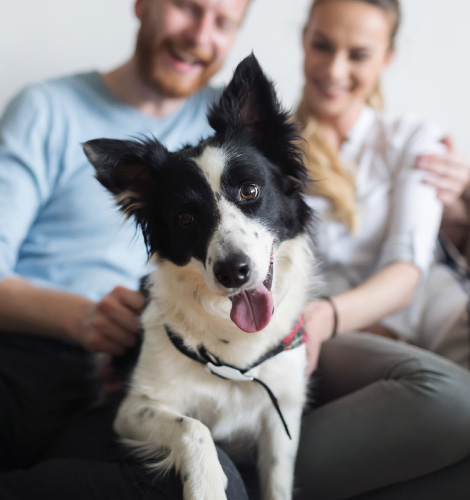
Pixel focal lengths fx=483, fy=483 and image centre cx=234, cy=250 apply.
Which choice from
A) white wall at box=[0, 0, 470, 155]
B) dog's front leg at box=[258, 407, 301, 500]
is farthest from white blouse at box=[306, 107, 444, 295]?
dog's front leg at box=[258, 407, 301, 500]

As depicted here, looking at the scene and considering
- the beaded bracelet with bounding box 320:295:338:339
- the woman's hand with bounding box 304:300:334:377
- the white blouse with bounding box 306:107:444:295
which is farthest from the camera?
the white blouse with bounding box 306:107:444:295

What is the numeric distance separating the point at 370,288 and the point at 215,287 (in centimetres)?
85

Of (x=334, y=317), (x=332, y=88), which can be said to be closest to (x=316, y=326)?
(x=334, y=317)

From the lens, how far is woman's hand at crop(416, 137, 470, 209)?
2086 millimetres

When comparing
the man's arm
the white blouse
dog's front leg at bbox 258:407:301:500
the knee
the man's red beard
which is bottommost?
dog's front leg at bbox 258:407:301:500

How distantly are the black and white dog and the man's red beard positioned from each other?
73 cm

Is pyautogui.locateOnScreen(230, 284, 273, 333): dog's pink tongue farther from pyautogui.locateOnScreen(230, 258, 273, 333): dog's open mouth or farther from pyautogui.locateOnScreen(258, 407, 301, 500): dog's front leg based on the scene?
pyautogui.locateOnScreen(258, 407, 301, 500): dog's front leg

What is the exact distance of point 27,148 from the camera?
1.87 m

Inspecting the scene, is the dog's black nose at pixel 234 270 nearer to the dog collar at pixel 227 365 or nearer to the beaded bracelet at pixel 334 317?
the dog collar at pixel 227 365

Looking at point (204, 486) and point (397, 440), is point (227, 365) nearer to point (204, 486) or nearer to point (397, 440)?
point (204, 486)

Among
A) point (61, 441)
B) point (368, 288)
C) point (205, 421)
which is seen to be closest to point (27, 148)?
point (61, 441)

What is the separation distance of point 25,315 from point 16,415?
0.33m

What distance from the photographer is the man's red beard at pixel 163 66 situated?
206 centimetres

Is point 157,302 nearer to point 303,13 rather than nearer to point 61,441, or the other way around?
point 61,441
